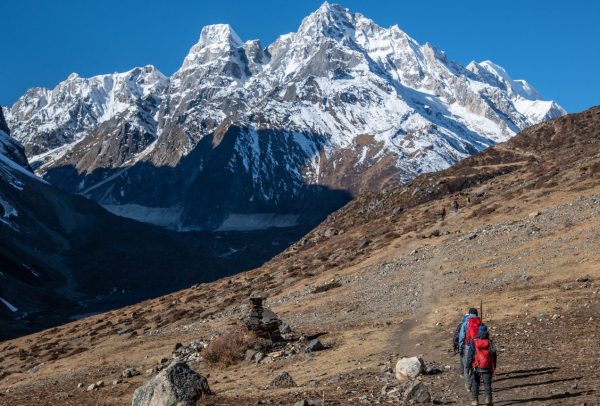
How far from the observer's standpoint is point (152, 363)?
129 feet

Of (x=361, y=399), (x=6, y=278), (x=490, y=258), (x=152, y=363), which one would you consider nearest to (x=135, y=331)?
(x=152, y=363)

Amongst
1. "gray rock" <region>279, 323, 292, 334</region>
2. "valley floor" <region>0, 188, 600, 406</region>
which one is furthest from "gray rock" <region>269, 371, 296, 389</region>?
"gray rock" <region>279, 323, 292, 334</region>

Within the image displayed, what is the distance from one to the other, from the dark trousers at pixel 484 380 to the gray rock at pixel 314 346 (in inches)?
552

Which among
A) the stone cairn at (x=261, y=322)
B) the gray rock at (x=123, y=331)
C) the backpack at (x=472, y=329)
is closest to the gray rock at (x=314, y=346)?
the stone cairn at (x=261, y=322)

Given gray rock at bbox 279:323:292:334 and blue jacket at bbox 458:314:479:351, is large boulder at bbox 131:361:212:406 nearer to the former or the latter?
blue jacket at bbox 458:314:479:351

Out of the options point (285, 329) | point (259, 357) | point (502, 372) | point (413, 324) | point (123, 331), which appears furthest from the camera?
point (123, 331)

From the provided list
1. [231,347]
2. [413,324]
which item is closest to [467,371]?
[413,324]

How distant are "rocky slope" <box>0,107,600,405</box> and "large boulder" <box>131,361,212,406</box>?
42.9 inches

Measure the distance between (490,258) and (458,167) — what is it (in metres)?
74.7

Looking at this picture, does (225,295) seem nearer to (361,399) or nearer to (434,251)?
(434,251)

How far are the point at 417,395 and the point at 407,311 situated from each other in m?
19.6

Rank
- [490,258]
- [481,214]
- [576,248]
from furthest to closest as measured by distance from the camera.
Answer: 1. [481,214]
2. [490,258]
3. [576,248]

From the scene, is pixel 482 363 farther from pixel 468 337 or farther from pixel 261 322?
pixel 261 322

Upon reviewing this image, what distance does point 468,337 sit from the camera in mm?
19609
